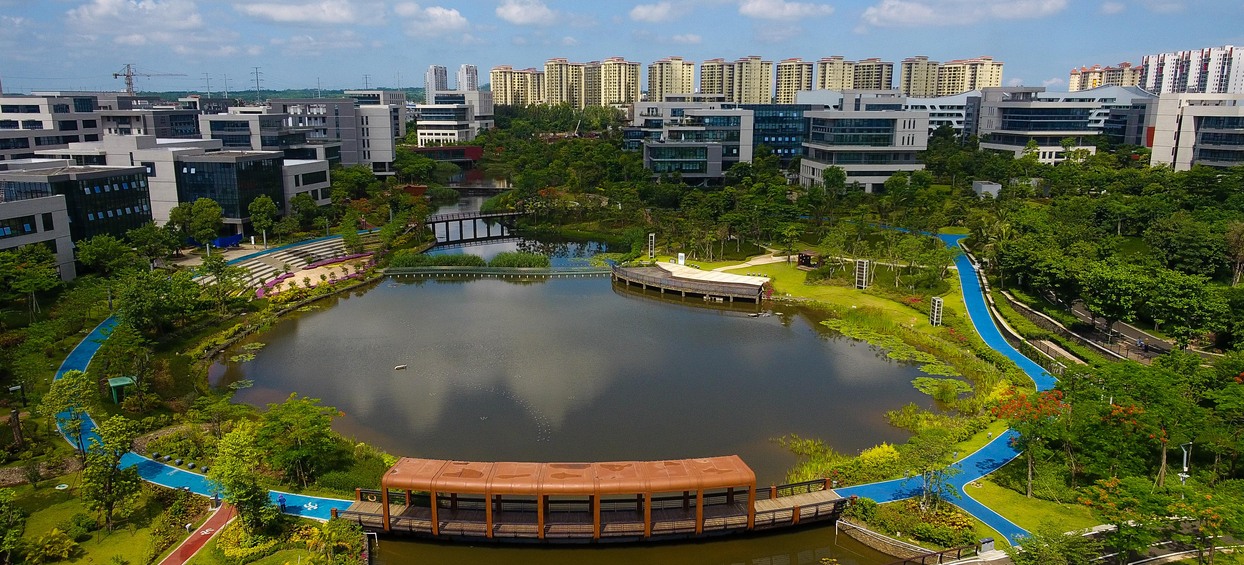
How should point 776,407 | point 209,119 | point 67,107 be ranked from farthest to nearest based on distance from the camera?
1. point 67,107
2. point 209,119
3. point 776,407

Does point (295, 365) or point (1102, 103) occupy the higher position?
point (1102, 103)

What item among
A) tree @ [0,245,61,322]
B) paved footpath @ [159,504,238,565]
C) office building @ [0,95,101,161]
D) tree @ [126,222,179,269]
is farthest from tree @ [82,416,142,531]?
office building @ [0,95,101,161]

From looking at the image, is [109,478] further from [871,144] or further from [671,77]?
[671,77]

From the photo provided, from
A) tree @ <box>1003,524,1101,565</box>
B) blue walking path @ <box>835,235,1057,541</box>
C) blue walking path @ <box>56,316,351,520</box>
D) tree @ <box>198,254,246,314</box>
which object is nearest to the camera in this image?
tree @ <box>1003,524,1101,565</box>

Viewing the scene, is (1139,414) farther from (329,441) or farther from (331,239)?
(331,239)

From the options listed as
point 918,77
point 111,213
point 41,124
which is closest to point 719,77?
point 918,77

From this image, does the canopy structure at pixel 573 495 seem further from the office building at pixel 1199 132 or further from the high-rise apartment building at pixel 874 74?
the high-rise apartment building at pixel 874 74

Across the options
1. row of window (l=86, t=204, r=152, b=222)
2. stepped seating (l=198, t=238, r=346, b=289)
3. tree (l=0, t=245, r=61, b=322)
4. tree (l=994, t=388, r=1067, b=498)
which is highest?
row of window (l=86, t=204, r=152, b=222)

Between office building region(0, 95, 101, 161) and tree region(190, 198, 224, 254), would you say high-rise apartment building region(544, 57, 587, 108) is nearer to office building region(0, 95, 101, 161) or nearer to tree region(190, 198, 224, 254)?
office building region(0, 95, 101, 161)

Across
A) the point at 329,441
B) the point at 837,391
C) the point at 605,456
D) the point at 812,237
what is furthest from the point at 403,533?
the point at 812,237
